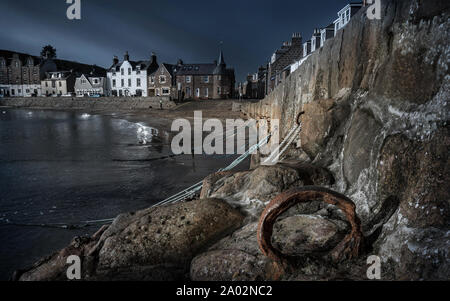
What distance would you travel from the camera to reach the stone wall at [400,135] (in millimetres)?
1831

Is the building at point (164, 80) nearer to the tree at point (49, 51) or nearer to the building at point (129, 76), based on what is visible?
the building at point (129, 76)

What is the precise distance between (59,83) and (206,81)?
45337mm

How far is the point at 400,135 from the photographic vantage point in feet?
7.63

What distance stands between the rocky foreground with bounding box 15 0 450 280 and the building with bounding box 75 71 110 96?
2858 inches

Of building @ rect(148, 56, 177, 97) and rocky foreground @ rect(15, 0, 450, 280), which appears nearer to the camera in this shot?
rocky foreground @ rect(15, 0, 450, 280)

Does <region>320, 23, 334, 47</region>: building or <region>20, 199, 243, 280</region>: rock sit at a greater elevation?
<region>320, 23, 334, 47</region>: building

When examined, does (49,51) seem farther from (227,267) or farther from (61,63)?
(227,267)

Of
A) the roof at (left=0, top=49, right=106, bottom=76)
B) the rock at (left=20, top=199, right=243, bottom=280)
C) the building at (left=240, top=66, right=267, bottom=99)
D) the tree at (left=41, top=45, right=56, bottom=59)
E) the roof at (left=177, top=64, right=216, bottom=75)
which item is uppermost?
the tree at (left=41, top=45, right=56, bottom=59)

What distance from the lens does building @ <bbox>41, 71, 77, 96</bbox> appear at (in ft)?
235

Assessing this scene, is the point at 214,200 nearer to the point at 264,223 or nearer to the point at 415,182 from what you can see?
the point at 264,223

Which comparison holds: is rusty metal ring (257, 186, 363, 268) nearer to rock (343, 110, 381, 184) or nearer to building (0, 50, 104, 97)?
rock (343, 110, 381, 184)

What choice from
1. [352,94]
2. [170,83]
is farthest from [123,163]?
[170,83]

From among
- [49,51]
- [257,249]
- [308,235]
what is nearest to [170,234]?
[257,249]

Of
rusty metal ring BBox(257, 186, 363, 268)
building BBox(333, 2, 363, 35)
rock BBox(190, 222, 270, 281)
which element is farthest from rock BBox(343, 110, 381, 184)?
building BBox(333, 2, 363, 35)
